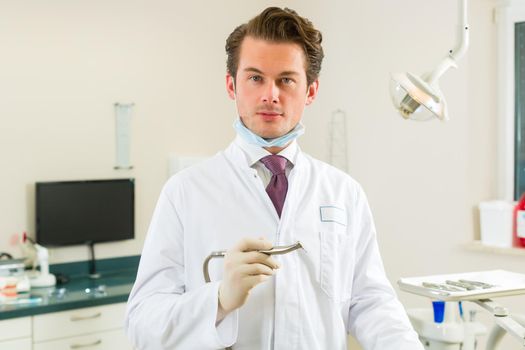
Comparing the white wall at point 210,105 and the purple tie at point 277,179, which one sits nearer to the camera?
the purple tie at point 277,179

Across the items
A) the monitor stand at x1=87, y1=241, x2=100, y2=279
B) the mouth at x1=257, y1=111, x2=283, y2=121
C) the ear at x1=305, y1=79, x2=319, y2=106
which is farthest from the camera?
the monitor stand at x1=87, y1=241, x2=100, y2=279

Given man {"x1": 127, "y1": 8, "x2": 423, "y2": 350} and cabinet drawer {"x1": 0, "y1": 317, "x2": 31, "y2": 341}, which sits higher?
man {"x1": 127, "y1": 8, "x2": 423, "y2": 350}

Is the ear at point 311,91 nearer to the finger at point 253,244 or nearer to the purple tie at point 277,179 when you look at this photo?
the purple tie at point 277,179

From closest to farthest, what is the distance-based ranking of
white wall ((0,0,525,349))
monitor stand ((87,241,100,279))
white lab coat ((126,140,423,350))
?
white lab coat ((126,140,423,350)), white wall ((0,0,525,349)), monitor stand ((87,241,100,279))

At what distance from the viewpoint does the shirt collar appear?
4.66ft

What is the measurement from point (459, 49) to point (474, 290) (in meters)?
0.56

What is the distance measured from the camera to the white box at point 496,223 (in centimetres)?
277

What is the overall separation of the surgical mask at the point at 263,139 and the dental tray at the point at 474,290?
45 centimetres

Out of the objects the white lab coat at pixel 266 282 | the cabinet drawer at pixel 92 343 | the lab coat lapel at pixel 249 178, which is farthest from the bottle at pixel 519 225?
the cabinet drawer at pixel 92 343

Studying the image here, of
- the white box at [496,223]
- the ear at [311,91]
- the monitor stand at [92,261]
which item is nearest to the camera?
the ear at [311,91]

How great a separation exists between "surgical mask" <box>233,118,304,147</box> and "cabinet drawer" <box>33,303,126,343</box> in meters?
1.66

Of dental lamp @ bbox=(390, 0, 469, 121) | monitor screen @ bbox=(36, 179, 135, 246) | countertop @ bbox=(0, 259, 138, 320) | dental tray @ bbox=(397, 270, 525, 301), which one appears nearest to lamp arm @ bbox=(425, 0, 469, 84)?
dental lamp @ bbox=(390, 0, 469, 121)

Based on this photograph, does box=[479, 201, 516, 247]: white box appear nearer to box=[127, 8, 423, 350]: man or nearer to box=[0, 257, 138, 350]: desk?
box=[127, 8, 423, 350]: man

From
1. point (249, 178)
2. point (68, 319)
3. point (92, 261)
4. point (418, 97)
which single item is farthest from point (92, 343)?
point (418, 97)
